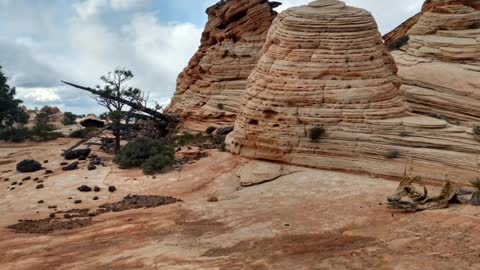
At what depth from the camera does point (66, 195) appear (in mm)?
18172

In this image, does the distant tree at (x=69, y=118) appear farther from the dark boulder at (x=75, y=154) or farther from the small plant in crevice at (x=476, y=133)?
the small plant in crevice at (x=476, y=133)

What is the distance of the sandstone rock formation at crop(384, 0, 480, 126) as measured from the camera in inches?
822

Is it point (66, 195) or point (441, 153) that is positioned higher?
point (441, 153)

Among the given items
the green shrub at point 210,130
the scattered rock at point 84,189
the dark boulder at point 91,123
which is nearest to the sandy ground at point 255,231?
the scattered rock at point 84,189

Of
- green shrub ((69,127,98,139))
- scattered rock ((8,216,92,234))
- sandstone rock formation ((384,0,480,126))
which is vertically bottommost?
scattered rock ((8,216,92,234))

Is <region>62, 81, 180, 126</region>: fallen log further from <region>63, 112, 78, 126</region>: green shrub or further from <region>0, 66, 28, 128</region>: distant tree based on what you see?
<region>63, 112, 78, 126</region>: green shrub

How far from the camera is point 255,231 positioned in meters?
12.5

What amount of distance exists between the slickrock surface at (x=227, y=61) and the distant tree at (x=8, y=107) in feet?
48.7

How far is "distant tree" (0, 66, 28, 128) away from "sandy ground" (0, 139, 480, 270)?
22421 millimetres

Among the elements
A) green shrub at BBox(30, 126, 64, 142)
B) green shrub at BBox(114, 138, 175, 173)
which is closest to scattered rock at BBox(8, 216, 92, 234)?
green shrub at BBox(114, 138, 175, 173)

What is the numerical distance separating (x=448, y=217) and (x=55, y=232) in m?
9.84

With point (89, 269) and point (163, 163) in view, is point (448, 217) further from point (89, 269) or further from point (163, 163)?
point (163, 163)

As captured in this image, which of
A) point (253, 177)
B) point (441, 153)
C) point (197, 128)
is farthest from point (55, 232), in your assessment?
point (197, 128)

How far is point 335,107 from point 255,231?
682 cm
